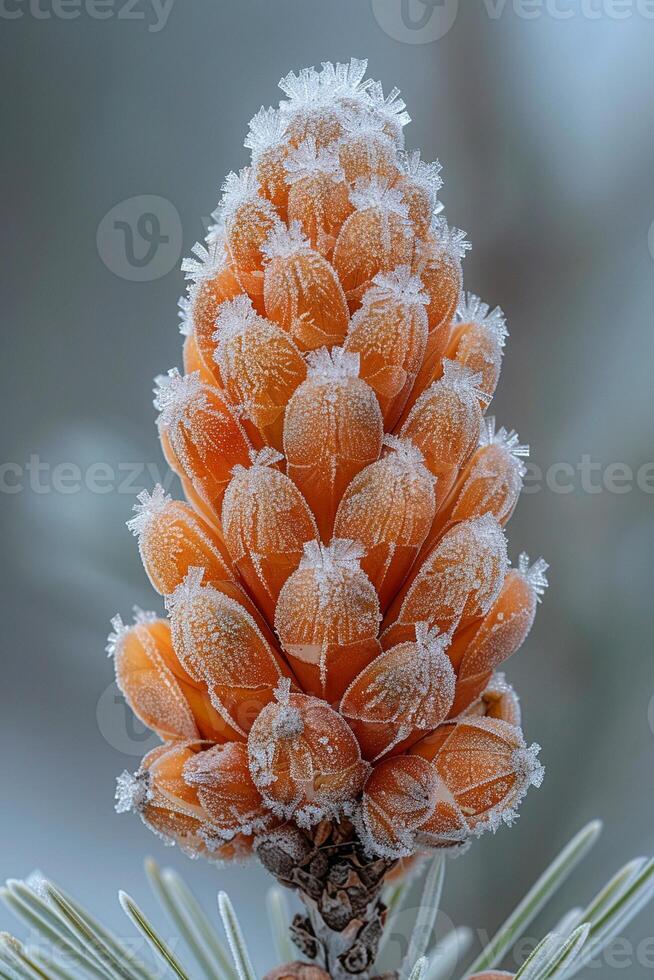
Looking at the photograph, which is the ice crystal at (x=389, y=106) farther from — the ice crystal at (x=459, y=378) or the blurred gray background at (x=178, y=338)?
the blurred gray background at (x=178, y=338)

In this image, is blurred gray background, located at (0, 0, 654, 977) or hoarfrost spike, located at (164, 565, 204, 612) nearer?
hoarfrost spike, located at (164, 565, 204, 612)

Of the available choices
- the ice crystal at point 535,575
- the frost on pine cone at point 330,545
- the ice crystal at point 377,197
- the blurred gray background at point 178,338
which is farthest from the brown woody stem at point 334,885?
the blurred gray background at point 178,338

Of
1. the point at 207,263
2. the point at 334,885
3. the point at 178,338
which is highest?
the point at 178,338

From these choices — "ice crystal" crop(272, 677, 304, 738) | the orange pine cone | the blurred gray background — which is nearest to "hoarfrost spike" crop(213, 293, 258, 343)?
the orange pine cone

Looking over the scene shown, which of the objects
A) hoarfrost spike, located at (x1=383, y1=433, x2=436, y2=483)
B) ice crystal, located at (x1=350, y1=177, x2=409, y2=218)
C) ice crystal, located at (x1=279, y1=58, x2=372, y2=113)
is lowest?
hoarfrost spike, located at (x1=383, y1=433, x2=436, y2=483)

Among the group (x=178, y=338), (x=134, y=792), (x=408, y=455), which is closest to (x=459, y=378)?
(x=408, y=455)

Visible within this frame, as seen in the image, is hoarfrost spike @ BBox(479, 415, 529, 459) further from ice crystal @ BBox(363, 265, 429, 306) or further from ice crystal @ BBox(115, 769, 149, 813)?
ice crystal @ BBox(115, 769, 149, 813)

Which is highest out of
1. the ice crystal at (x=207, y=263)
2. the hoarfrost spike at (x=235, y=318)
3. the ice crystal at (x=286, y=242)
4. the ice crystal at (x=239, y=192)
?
the ice crystal at (x=239, y=192)

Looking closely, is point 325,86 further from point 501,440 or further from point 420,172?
point 501,440
